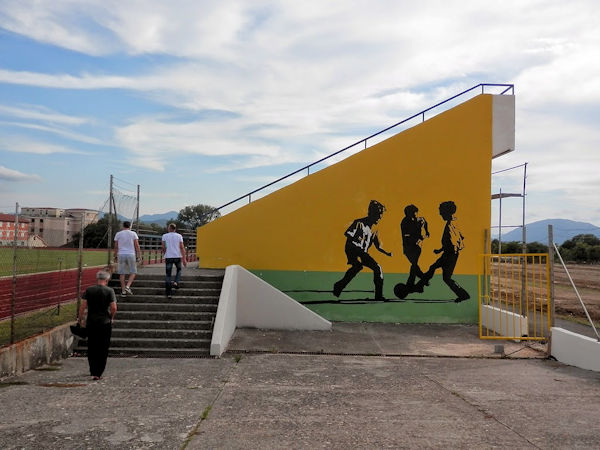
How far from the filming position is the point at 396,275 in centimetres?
1344

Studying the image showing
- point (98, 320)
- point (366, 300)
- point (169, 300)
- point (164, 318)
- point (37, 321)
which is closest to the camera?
point (98, 320)

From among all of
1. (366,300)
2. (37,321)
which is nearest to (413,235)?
(366,300)

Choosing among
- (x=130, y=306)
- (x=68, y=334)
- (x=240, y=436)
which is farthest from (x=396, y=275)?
(x=240, y=436)

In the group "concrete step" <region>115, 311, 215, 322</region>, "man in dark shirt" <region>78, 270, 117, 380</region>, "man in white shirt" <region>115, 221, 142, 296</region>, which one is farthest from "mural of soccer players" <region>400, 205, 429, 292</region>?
"man in dark shirt" <region>78, 270, 117, 380</region>

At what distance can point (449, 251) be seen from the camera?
13.6 meters

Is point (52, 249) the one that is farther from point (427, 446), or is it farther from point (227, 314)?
point (427, 446)

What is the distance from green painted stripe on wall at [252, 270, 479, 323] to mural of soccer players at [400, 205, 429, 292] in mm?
449

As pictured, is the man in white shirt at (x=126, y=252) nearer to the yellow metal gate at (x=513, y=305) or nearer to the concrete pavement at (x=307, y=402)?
the concrete pavement at (x=307, y=402)

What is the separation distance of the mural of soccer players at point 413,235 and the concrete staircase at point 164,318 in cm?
531

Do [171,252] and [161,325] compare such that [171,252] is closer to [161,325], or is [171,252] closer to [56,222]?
[161,325]

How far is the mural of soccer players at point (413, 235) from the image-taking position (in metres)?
13.5

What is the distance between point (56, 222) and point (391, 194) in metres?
8.46

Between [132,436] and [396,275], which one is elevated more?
[396,275]

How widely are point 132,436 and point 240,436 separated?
107cm
